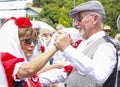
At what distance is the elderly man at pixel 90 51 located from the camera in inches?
152

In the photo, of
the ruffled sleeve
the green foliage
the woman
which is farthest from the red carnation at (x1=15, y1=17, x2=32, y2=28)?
the green foliage

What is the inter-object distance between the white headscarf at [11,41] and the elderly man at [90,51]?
0.47 metres

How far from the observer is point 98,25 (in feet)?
14.7

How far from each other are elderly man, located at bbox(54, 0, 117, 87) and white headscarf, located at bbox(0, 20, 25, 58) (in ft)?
1.54

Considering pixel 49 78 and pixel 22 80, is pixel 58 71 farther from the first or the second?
pixel 22 80

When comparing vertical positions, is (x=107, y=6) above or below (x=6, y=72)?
below

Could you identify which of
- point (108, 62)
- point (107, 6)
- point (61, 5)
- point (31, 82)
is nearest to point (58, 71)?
point (31, 82)

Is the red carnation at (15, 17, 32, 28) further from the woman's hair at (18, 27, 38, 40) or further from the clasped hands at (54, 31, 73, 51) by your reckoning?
the clasped hands at (54, 31, 73, 51)

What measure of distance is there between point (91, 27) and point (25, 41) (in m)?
0.65

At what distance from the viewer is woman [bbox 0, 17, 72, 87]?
3.90 meters

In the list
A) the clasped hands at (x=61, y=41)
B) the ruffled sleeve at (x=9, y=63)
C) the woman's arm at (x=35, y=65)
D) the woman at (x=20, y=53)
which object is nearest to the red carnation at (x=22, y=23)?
the woman at (x=20, y=53)

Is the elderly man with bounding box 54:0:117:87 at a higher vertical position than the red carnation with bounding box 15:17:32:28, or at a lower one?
lower

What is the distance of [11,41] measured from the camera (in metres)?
4.12

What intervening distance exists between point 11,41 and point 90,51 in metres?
0.73
